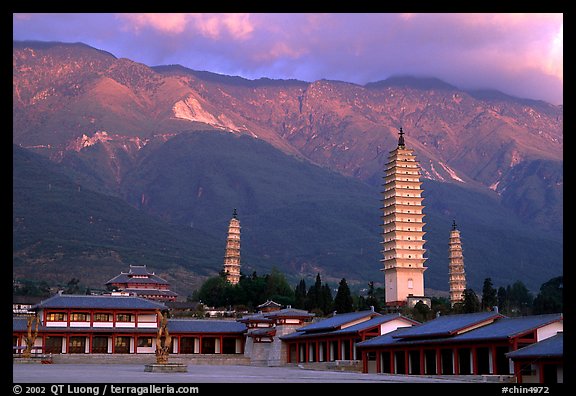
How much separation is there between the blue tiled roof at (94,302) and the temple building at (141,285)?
39.0 m

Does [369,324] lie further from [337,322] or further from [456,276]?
[456,276]

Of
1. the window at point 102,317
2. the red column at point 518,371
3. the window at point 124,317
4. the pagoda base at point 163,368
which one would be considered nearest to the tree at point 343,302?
the window at point 124,317

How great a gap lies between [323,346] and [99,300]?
74.1ft

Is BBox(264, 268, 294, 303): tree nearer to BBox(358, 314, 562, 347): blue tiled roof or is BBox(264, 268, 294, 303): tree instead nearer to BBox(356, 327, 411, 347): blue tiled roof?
BBox(356, 327, 411, 347): blue tiled roof

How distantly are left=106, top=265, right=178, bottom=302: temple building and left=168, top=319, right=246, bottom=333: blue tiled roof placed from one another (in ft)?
127

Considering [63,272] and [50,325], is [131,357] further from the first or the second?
[63,272]

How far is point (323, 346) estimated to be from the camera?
63.2 m

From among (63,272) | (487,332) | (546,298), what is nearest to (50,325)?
(487,332)

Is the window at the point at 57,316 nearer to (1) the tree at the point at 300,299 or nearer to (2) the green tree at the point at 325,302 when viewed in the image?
(2) the green tree at the point at 325,302

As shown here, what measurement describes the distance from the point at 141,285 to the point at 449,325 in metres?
78.4

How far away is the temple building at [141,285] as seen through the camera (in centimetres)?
11888

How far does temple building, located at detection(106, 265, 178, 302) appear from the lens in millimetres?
118875

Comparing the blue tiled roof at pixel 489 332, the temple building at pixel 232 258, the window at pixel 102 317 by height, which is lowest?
the blue tiled roof at pixel 489 332

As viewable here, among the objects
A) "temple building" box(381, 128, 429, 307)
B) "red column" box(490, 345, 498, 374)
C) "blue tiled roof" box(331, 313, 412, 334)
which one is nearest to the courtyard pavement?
"red column" box(490, 345, 498, 374)
